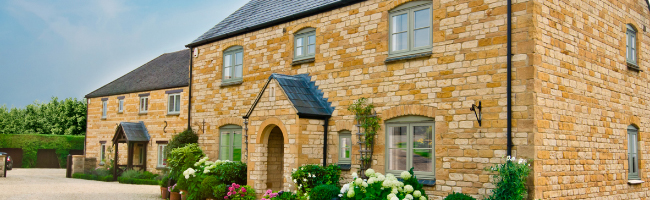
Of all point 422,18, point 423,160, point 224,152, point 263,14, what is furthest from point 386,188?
point 263,14

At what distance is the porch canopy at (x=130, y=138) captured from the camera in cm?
2308

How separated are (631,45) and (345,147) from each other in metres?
7.21

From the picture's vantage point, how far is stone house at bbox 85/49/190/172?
882 inches

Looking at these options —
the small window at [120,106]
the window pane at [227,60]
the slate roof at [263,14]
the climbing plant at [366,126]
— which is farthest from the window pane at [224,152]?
the small window at [120,106]

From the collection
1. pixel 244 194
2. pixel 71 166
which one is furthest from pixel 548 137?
pixel 71 166

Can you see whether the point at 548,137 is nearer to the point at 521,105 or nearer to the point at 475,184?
the point at 521,105

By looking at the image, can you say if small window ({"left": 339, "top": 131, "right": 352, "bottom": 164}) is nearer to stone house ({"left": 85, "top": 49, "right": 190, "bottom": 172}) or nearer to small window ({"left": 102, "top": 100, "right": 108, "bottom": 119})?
stone house ({"left": 85, "top": 49, "right": 190, "bottom": 172})

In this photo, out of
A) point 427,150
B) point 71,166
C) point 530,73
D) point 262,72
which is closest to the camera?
point 530,73

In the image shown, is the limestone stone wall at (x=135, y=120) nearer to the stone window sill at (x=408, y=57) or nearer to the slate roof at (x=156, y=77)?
the slate roof at (x=156, y=77)

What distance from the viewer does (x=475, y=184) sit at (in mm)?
10008

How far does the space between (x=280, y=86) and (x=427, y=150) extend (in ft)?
12.5

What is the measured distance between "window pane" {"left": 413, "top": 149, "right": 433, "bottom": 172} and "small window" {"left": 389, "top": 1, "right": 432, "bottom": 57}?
2.08m

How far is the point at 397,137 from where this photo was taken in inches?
455

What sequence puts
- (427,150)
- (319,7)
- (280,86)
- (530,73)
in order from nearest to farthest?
(530,73) → (427,150) → (280,86) → (319,7)
